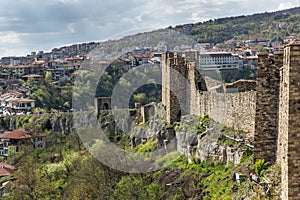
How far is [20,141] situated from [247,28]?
345ft

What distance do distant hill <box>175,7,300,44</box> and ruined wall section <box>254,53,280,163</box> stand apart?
102024 millimetres

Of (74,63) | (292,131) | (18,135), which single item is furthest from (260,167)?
(74,63)

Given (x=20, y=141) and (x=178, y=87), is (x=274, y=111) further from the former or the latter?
(x=20, y=141)

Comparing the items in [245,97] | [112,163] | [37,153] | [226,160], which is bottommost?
[37,153]

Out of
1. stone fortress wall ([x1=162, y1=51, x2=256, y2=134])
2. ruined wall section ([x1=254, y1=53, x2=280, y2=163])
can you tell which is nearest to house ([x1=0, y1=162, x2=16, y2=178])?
stone fortress wall ([x1=162, y1=51, x2=256, y2=134])

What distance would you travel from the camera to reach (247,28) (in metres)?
142

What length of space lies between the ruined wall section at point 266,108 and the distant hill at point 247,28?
102 meters

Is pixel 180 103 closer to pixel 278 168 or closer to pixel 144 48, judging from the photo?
pixel 278 168

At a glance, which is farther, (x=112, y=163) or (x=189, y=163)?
(x=112, y=163)

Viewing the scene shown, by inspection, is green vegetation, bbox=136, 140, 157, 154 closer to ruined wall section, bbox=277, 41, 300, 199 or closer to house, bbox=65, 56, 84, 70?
ruined wall section, bbox=277, 41, 300, 199

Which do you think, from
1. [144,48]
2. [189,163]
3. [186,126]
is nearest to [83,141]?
[186,126]

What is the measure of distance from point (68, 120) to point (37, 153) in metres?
6.52

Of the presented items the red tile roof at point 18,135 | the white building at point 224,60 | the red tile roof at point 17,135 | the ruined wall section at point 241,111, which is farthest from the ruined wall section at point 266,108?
the white building at point 224,60

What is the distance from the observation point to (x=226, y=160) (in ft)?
53.7
